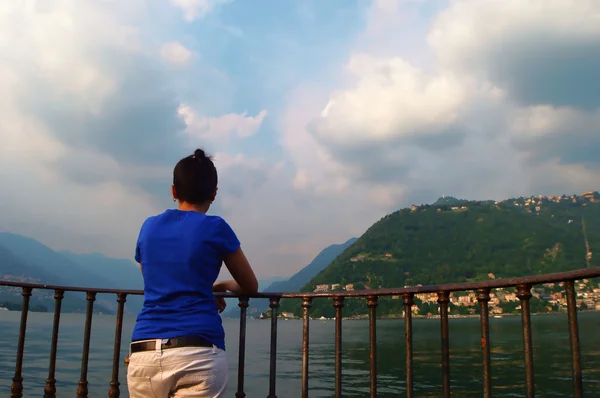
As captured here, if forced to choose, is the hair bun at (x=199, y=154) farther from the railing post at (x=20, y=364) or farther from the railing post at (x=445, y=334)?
the railing post at (x=20, y=364)

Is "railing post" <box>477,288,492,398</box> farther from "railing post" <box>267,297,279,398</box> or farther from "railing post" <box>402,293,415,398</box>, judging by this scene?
"railing post" <box>267,297,279,398</box>

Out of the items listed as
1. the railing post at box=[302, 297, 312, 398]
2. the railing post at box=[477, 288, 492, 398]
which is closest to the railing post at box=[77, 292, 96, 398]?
the railing post at box=[302, 297, 312, 398]

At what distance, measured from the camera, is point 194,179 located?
2697 mm

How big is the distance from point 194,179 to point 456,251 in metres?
172

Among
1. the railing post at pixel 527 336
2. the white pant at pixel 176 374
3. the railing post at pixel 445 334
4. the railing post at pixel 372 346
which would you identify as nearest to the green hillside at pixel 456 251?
the railing post at pixel 372 346

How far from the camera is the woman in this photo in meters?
2.38

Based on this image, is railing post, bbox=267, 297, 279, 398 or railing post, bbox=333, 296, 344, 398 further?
railing post, bbox=267, 297, 279, 398

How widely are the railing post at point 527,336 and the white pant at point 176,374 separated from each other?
185 cm

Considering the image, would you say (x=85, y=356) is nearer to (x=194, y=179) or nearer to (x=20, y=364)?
(x=20, y=364)

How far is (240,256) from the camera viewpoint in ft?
8.89

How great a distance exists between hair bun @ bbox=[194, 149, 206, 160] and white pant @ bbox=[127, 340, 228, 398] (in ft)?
3.39

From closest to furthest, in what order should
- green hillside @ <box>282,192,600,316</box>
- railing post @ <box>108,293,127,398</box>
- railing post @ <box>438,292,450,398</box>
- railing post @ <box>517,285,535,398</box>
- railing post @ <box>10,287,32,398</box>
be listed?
railing post @ <box>517,285,535,398</box> → railing post @ <box>438,292,450,398</box> → railing post @ <box>108,293,127,398</box> → railing post @ <box>10,287,32,398</box> → green hillside @ <box>282,192,600,316</box>

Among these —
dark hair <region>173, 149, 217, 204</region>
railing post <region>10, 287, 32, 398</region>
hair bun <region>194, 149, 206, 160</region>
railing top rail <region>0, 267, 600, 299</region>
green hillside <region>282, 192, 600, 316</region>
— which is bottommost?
railing post <region>10, 287, 32, 398</region>

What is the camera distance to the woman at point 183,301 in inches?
93.5
